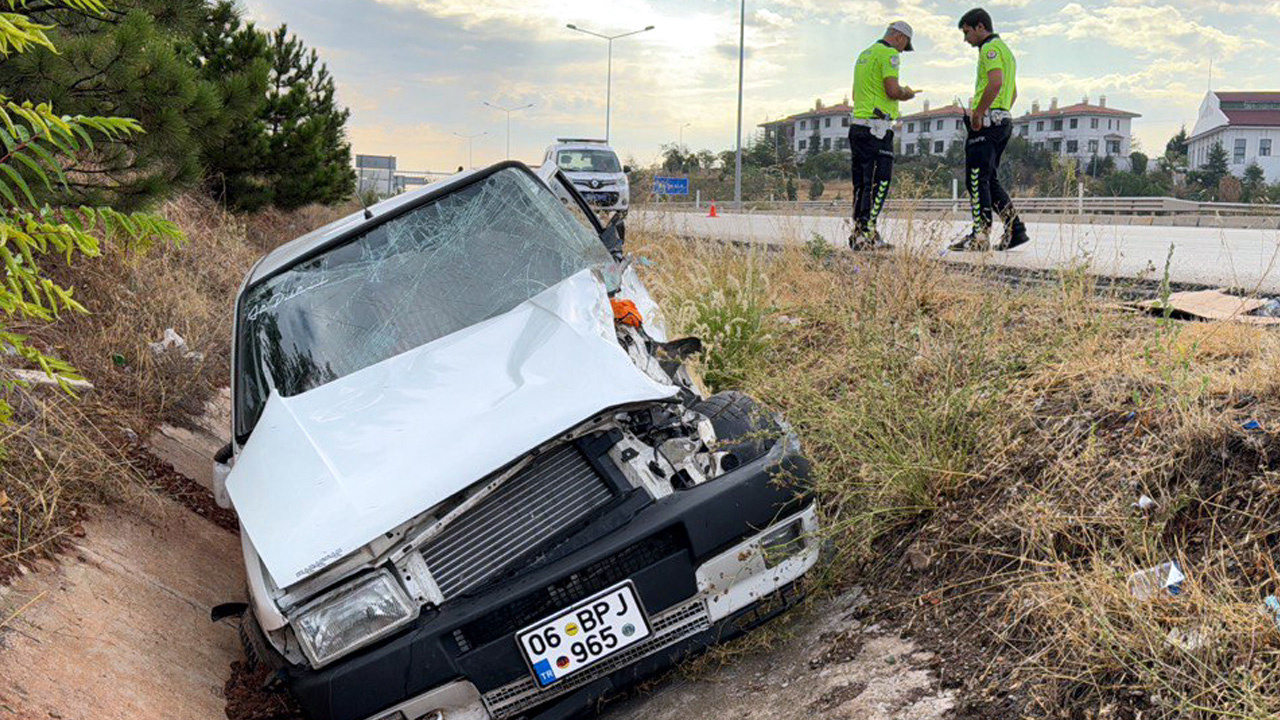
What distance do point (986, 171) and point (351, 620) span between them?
697 cm

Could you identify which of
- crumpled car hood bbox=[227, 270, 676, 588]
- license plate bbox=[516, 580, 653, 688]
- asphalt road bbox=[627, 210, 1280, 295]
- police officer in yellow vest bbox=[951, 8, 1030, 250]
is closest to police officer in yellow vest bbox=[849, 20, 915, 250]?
asphalt road bbox=[627, 210, 1280, 295]

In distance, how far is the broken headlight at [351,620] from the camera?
3.11 m

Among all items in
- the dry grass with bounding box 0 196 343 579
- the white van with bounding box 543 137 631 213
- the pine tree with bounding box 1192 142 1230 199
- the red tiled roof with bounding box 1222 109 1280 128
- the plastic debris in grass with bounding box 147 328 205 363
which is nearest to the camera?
the dry grass with bounding box 0 196 343 579

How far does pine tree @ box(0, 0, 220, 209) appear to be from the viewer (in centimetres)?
582

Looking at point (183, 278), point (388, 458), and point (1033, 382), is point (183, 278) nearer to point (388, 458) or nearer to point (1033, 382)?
point (388, 458)

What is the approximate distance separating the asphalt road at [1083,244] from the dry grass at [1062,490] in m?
0.55

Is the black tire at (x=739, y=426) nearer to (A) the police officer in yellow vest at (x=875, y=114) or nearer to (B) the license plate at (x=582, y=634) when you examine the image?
(B) the license plate at (x=582, y=634)

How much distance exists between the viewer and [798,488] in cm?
353

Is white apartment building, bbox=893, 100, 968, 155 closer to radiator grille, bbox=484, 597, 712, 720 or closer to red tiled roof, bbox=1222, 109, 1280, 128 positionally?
red tiled roof, bbox=1222, 109, 1280, 128

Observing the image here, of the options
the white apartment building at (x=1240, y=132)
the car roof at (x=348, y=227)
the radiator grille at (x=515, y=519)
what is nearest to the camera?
the radiator grille at (x=515, y=519)

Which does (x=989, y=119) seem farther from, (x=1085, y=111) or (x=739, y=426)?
(x=1085, y=111)

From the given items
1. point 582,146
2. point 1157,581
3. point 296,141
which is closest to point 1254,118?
point 582,146

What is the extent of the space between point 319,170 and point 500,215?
11.3 metres

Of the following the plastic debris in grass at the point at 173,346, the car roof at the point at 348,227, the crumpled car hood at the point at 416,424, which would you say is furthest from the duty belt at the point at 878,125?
the crumpled car hood at the point at 416,424
